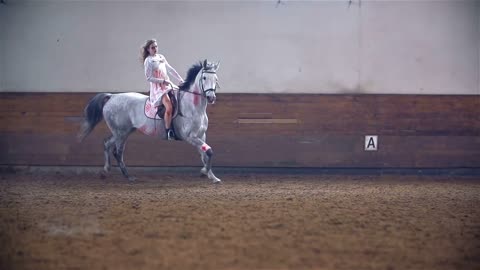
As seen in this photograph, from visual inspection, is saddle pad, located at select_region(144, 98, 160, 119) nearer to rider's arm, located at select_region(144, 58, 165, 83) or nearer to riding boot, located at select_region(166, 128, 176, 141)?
riding boot, located at select_region(166, 128, 176, 141)

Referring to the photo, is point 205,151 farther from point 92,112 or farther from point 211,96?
point 92,112

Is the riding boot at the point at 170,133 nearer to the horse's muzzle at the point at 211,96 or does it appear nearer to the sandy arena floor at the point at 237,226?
the sandy arena floor at the point at 237,226

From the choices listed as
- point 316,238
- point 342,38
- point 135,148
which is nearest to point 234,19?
point 342,38

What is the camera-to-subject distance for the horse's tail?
7.81m

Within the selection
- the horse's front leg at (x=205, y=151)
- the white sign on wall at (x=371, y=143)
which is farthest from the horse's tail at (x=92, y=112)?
the white sign on wall at (x=371, y=143)

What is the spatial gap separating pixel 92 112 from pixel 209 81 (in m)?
1.74

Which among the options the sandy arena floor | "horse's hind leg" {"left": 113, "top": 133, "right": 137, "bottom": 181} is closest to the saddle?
"horse's hind leg" {"left": 113, "top": 133, "right": 137, "bottom": 181}

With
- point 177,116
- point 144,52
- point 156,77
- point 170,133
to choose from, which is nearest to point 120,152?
point 170,133

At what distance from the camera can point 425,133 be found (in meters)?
8.67

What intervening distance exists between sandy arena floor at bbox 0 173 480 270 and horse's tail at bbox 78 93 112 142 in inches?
29.9

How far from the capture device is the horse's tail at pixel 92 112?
25.6ft

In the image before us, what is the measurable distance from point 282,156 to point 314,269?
5.29 meters

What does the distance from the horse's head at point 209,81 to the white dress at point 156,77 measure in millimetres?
505

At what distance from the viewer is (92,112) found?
25.6ft
